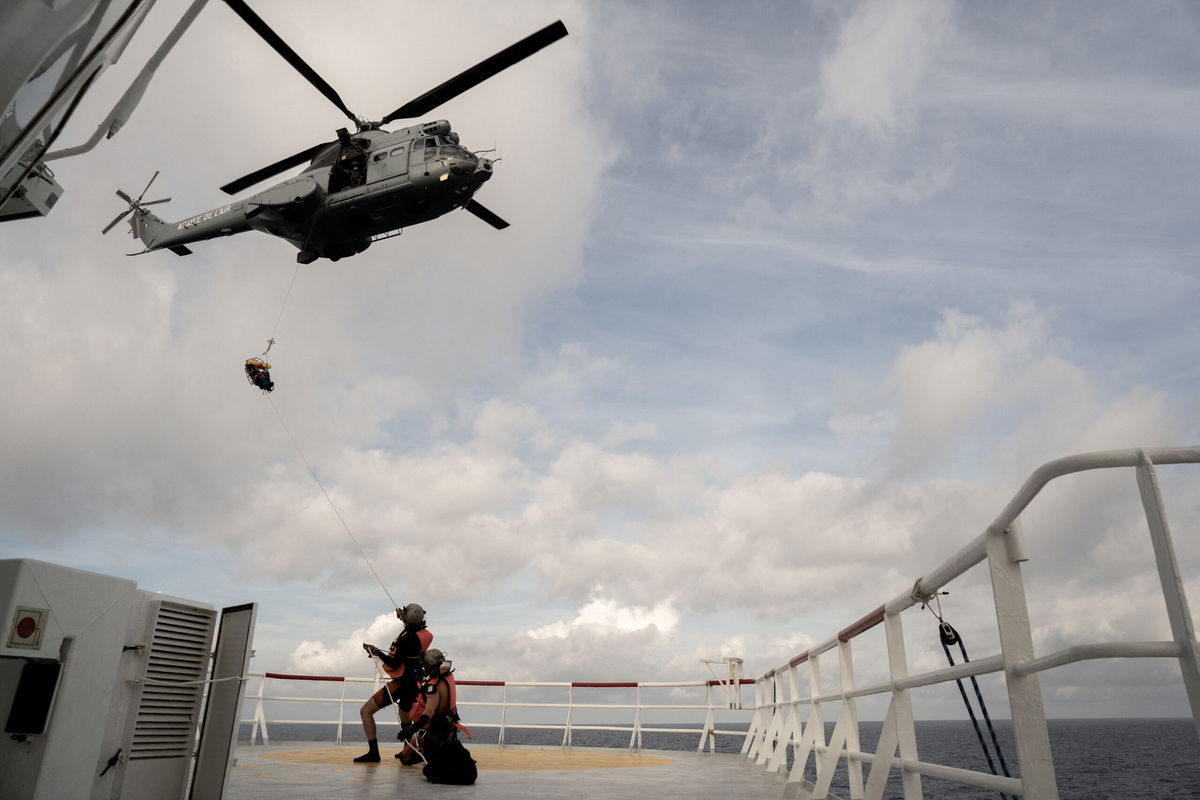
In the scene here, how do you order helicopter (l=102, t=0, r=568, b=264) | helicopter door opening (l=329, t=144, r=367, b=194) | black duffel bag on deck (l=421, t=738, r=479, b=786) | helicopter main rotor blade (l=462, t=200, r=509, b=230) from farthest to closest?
1. helicopter main rotor blade (l=462, t=200, r=509, b=230)
2. helicopter door opening (l=329, t=144, r=367, b=194)
3. helicopter (l=102, t=0, r=568, b=264)
4. black duffel bag on deck (l=421, t=738, r=479, b=786)

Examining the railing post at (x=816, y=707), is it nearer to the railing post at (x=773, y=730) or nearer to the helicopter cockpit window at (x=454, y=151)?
the railing post at (x=773, y=730)

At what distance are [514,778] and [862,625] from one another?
4.72 meters

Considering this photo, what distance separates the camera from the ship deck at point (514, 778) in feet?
20.4

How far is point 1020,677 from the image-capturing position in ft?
8.05

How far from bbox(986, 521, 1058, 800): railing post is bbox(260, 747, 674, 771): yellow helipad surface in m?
7.43

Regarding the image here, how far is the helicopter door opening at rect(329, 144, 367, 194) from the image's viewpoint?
1411cm

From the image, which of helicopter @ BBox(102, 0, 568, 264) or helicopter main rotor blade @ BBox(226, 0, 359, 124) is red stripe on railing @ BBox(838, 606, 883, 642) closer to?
helicopter @ BBox(102, 0, 568, 264)

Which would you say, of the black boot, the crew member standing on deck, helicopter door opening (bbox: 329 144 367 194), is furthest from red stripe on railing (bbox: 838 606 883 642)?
helicopter door opening (bbox: 329 144 367 194)

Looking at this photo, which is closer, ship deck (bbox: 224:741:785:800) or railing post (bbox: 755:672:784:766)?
ship deck (bbox: 224:741:785:800)

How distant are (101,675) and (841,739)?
15.1ft

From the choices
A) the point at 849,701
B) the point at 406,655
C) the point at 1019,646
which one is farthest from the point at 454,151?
the point at 1019,646

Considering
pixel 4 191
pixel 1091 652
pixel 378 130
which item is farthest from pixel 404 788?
pixel 378 130

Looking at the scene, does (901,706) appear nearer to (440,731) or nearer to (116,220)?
(440,731)

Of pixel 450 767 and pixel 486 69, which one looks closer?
pixel 450 767
